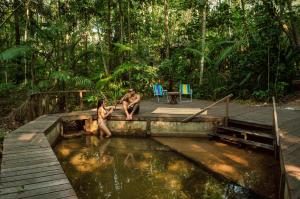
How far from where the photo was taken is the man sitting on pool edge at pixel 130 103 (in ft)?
29.8

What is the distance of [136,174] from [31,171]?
230 centimetres

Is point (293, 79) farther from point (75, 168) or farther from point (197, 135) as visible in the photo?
point (75, 168)

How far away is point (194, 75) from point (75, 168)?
376 inches

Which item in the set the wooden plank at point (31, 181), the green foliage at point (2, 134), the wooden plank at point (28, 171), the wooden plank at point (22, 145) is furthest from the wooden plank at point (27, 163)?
the green foliage at point (2, 134)

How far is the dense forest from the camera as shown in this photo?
1122 centimetres

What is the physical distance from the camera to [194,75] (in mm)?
14641

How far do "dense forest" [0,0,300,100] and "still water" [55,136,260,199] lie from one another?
335 centimetres

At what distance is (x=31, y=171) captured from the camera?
427 cm

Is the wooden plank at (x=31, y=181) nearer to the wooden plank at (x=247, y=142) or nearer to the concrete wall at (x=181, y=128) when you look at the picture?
the wooden plank at (x=247, y=142)

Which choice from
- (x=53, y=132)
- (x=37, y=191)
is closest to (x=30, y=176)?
(x=37, y=191)

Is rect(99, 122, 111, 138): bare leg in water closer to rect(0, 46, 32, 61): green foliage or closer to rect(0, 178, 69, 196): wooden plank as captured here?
rect(0, 46, 32, 61): green foliage

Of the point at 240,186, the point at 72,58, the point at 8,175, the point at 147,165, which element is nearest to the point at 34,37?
the point at 72,58

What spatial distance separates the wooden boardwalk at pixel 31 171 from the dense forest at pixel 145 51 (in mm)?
4191

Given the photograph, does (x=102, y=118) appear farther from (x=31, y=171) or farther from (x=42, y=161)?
(x=31, y=171)
